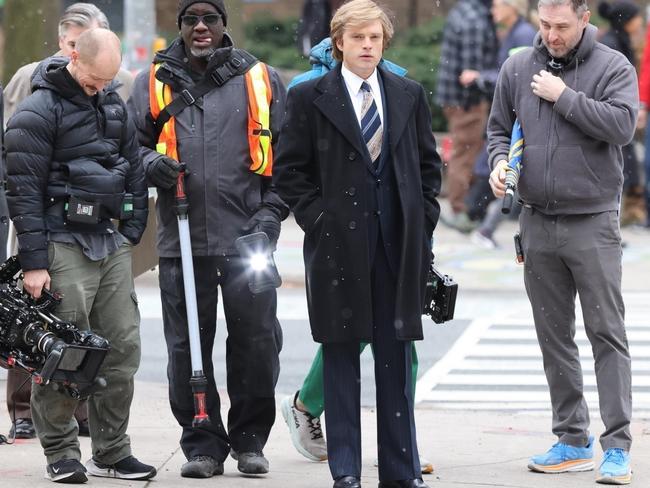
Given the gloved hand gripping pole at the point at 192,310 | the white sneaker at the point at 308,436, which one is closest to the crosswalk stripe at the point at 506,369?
the white sneaker at the point at 308,436

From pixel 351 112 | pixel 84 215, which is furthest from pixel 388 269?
pixel 84 215

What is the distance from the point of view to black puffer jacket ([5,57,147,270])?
21.6 ft

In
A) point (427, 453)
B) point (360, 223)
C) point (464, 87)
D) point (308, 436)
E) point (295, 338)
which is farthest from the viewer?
point (464, 87)

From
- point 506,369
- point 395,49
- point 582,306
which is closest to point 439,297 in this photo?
point 582,306

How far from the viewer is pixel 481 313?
12641 millimetres

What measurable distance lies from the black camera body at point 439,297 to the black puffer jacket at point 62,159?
1.31m

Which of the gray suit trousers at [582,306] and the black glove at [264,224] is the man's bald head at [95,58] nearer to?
the black glove at [264,224]

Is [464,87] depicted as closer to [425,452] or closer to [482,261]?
[482,261]

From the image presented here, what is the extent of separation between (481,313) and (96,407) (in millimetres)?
6128

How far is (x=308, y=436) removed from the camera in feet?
24.8

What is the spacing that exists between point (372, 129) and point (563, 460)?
1818mm

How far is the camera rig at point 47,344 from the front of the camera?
6535 millimetres

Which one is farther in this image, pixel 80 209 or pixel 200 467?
pixel 200 467

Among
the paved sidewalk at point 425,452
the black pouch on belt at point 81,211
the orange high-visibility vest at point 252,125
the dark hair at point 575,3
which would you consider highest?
the dark hair at point 575,3
